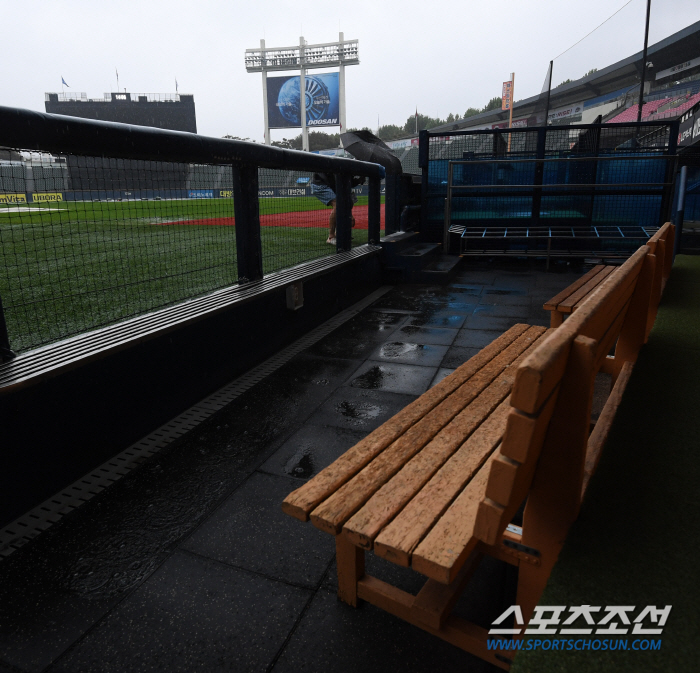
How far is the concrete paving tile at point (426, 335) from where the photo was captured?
4.91 m

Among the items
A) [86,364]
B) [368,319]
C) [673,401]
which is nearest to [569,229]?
[368,319]

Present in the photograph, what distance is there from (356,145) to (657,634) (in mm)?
10252

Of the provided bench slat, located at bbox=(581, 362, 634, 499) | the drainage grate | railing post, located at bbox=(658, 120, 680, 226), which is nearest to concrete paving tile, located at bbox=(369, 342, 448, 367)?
the drainage grate

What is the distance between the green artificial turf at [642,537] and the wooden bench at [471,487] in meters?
0.09

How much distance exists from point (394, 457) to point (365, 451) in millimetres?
117

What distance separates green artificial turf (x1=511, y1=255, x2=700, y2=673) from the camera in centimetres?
112

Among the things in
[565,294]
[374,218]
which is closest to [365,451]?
[565,294]

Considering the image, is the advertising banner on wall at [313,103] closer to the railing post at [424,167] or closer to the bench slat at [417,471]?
the railing post at [424,167]

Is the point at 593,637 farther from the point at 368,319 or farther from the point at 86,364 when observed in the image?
the point at 368,319

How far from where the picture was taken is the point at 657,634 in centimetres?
116

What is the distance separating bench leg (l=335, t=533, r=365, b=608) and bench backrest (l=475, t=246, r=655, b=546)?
57 cm

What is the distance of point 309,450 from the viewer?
291 centimetres

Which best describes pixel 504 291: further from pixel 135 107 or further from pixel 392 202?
pixel 135 107

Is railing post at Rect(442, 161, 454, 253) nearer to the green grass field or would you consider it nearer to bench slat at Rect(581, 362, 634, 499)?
the green grass field
